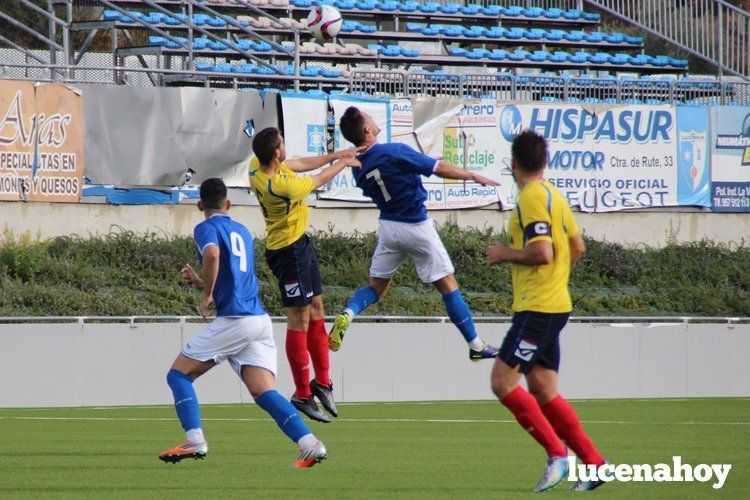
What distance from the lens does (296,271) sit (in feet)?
37.8

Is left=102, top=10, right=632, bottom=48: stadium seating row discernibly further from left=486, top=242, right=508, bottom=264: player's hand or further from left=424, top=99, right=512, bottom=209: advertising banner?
left=486, top=242, right=508, bottom=264: player's hand

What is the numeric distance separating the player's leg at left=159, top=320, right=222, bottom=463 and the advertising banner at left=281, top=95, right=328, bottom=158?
14592 mm

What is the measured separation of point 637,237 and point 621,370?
6.11 meters

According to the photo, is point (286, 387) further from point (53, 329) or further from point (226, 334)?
point (226, 334)

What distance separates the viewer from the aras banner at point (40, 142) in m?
21.6

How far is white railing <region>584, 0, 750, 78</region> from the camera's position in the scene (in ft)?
99.7

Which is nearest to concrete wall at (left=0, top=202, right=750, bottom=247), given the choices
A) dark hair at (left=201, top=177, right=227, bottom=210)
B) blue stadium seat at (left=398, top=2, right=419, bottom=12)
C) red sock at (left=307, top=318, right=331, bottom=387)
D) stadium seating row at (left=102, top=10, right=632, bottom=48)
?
stadium seating row at (left=102, top=10, right=632, bottom=48)

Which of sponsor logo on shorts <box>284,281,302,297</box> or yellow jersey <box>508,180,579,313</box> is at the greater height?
yellow jersey <box>508,180,579,313</box>

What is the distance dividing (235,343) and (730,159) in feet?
65.5

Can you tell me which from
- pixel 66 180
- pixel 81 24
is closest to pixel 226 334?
pixel 66 180

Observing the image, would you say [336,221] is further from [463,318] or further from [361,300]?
[463,318]

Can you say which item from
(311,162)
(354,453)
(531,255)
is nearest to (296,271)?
(311,162)

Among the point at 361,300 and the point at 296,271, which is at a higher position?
the point at 296,271

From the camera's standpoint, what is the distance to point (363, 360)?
19859 millimetres
